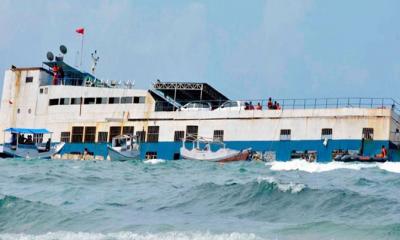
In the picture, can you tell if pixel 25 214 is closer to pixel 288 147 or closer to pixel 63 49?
pixel 288 147

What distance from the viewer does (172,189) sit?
2109cm

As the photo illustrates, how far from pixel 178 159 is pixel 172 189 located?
936 inches

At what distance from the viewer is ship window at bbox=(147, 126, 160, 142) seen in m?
46.8

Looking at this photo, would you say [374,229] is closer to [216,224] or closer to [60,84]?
[216,224]

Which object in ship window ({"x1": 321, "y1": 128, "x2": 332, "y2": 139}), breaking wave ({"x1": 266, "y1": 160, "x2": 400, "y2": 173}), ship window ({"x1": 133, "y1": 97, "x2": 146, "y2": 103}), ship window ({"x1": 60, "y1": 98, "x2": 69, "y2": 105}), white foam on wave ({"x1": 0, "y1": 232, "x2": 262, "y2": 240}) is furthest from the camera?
ship window ({"x1": 60, "y1": 98, "x2": 69, "y2": 105})

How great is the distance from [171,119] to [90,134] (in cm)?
678

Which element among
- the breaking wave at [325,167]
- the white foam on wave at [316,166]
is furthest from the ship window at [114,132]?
the white foam on wave at [316,166]

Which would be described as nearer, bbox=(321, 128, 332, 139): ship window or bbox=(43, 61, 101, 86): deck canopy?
bbox=(321, 128, 332, 139): ship window

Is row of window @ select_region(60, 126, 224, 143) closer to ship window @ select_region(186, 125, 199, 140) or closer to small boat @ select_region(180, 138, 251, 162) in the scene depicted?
ship window @ select_region(186, 125, 199, 140)

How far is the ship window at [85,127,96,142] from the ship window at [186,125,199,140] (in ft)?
25.3

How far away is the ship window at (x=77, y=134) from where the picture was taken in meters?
49.1

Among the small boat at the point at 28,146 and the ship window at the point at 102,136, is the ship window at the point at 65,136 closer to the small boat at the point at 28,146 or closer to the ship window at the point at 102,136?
the small boat at the point at 28,146

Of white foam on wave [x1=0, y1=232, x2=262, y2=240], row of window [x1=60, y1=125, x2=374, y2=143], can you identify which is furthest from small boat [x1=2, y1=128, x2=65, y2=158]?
white foam on wave [x1=0, y1=232, x2=262, y2=240]

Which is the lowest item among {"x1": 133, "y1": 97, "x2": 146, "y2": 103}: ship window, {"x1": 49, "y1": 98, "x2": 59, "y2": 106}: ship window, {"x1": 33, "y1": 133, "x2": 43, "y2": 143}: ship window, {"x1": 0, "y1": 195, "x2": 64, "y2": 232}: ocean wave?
{"x1": 0, "y1": 195, "x2": 64, "y2": 232}: ocean wave
